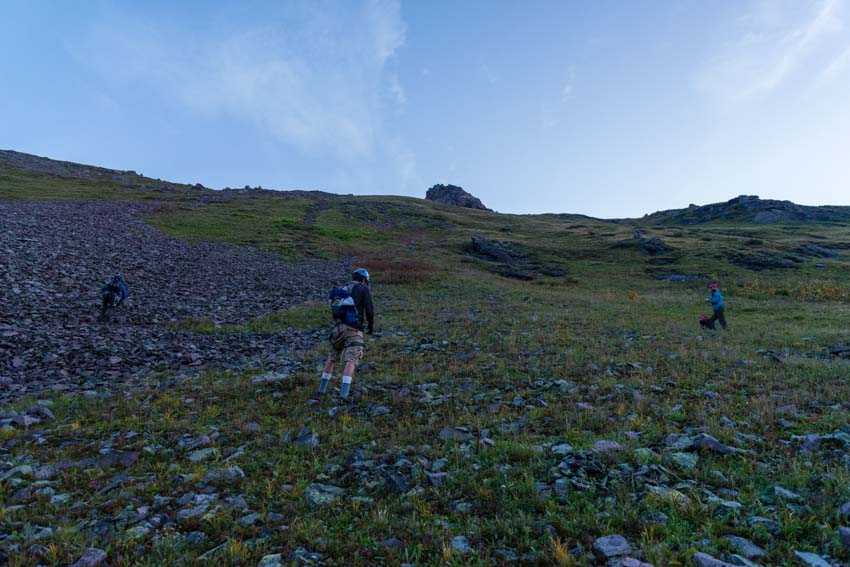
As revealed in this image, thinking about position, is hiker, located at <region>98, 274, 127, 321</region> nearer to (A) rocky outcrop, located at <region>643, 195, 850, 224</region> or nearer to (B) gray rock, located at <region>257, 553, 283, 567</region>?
(B) gray rock, located at <region>257, 553, 283, 567</region>

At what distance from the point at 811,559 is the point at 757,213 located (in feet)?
504

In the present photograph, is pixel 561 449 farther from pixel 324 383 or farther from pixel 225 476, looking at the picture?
pixel 324 383

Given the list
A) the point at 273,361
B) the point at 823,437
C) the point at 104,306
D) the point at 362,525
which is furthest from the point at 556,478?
the point at 104,306

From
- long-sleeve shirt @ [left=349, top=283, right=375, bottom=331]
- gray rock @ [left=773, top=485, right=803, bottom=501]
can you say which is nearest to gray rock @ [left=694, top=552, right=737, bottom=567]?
gray rock @ [left=773, top=485, right=803, bottom=501]

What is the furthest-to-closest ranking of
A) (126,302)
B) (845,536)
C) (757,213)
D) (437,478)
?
(757,213)
(126,302)
(437,478)
(845,536)

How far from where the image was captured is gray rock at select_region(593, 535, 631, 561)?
470 cm

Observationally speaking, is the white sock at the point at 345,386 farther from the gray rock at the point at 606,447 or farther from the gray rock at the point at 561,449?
the gray rock at the point at 606,447

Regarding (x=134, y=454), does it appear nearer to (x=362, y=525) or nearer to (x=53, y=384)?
(x=362, y=525)

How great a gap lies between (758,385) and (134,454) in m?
14.0

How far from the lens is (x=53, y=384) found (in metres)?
12.4

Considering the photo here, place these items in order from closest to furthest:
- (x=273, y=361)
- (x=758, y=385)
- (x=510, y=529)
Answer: (x=510, y=529) → (x=758, y=385) → (x=273, y=361)

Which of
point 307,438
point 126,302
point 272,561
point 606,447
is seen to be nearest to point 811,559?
point 606,447

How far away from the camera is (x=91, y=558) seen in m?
4.79

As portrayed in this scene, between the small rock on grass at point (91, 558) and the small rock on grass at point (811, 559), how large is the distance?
292 inches
